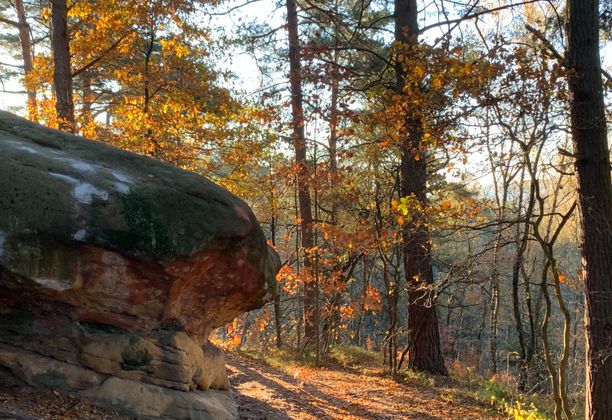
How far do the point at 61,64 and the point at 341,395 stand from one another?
25.3 ft

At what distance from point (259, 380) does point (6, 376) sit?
180 inches

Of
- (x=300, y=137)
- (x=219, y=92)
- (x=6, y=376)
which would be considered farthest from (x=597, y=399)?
(x=219, y=92)

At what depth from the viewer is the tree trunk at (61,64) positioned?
8.55 metres

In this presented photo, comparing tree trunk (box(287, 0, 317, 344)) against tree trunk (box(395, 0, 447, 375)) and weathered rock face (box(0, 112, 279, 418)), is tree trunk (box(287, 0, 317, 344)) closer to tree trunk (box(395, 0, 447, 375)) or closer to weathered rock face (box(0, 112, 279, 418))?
tree trunk (box(395, 0, 447, 375))

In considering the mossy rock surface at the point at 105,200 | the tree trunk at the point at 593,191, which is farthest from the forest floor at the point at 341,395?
the mossy rock surface at the point at 105,200

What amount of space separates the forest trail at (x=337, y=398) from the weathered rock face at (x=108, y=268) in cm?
162

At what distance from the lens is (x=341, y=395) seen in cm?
746

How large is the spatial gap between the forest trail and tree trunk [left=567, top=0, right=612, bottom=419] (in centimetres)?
188

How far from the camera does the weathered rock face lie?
3.39 meters

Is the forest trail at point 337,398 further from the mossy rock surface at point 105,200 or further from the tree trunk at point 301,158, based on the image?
the tree trunk at point 301,158

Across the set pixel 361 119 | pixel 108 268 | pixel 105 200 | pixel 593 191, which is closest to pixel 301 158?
pixel 361 119

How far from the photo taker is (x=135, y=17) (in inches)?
388

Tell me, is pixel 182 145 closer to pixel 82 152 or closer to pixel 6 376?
pixel 82 152

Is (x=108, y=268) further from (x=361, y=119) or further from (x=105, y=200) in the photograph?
(x=361, y=119)
